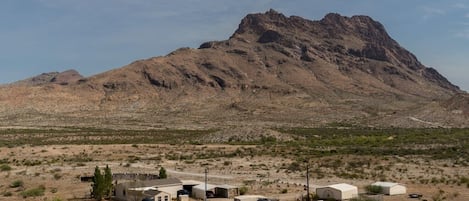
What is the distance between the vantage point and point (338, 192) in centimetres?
3878

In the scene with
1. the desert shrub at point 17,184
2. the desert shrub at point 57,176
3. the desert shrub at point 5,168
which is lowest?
the desert shrub at point 17,184

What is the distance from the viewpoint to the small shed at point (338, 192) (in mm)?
38781

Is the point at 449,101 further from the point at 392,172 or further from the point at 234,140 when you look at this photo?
the point at 392,172

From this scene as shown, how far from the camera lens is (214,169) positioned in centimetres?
5803

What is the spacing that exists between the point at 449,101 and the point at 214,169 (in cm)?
10514

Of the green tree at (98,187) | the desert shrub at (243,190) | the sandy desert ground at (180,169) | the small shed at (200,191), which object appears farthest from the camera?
the sandy desert ground at (180,169)

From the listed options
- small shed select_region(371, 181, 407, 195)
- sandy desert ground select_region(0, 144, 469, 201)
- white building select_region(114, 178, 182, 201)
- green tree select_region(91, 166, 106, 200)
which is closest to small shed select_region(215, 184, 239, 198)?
sandy desert ground select_region(0, 144, 469, 201)

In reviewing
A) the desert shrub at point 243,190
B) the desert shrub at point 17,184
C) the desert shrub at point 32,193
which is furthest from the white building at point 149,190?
the desert shrub at point 17,184

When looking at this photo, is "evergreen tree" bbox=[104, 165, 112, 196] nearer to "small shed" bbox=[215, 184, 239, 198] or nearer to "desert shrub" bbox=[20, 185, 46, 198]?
"desert shrub" bbox=[20, 185, 46, 198]

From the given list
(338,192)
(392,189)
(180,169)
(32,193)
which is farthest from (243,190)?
(180,169)

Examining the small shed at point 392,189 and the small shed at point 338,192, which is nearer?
the small shed at point 338,192

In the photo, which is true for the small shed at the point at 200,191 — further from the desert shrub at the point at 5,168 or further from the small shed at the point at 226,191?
the desert shrub at the point at 5,168

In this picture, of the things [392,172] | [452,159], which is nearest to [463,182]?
[392,172]

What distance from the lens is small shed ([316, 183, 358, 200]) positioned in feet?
127
